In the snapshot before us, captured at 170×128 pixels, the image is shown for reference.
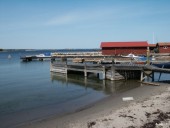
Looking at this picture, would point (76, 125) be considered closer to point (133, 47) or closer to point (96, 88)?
point (96, 88)

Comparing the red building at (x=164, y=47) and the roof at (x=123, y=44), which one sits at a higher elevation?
the roof at (x=123, y=44)

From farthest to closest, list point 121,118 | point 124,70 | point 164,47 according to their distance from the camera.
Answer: point 164,47 → point 124,70 → point 121,118

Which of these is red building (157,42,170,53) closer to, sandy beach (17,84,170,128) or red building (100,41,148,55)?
red building (100,41,148,55)

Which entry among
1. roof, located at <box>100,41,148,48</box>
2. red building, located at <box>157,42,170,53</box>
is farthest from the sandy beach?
red building, located at <box>157,42,170,53</box>

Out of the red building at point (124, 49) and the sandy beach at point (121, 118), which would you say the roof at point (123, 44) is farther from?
the sandy beach at point (121, 118)

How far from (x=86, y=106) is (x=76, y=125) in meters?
6.74

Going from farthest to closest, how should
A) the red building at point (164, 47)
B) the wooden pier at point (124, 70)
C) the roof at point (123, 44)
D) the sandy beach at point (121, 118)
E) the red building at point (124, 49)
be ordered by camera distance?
the red building at point (164, 47) < the roof at point (123, 44) < the red building at point (124, 49) < the wooden pier at point (124, 70) < the sandy beach at point (121, 118)

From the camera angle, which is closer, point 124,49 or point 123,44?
point 124,49

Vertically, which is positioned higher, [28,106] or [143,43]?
[143,43]

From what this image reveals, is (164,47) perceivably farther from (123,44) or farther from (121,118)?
(121,118)

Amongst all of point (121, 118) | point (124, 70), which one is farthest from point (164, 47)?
point (121, 118)

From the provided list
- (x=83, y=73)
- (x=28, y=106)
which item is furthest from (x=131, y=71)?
(x=28, y=106)

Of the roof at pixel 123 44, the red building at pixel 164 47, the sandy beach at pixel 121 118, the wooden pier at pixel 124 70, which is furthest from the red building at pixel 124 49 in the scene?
the sandy beach at pixel 121 118

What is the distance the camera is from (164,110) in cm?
1634
